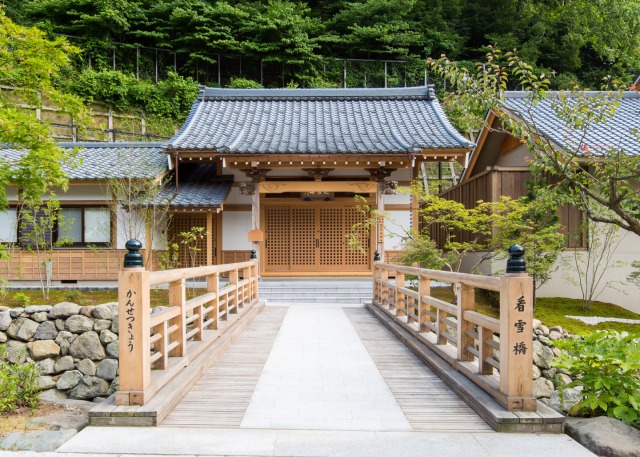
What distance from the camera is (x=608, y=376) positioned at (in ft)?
12.8

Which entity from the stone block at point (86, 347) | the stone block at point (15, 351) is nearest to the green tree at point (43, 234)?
the stone block at point (15, 351)

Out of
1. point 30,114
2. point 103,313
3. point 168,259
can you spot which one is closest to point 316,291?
point 168,259

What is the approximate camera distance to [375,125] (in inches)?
652

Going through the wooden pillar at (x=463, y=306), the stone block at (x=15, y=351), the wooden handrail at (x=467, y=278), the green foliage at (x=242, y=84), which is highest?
the green foliage at (x=242, y=84)

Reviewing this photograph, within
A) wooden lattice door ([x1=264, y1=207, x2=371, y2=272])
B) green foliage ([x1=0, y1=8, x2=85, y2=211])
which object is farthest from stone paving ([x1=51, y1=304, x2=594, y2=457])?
wooden lattice door ([x1=264, y1=207, x2=371, y2=272])

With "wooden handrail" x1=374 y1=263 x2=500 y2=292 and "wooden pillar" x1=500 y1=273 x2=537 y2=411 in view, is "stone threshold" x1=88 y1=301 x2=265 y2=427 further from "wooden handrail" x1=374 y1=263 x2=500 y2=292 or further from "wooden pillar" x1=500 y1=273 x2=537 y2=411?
"wooden handrail" x1=374 y1=263 x2=500 y2=292

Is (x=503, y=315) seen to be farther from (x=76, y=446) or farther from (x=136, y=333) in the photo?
(x=76, y=446)

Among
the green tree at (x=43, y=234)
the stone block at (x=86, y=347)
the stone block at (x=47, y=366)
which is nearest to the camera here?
the stone block at (x=47, y=366)

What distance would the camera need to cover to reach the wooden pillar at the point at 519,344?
12.4 ft

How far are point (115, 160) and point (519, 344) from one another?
14.3 meters

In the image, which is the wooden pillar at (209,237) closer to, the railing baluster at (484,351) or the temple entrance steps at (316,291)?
the temple entrance steps at (316,291)

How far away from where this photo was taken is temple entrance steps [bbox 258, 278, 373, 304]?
13.0m

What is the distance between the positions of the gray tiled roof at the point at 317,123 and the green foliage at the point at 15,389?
325 inches

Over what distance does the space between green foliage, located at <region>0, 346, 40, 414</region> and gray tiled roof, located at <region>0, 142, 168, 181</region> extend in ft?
25.4
